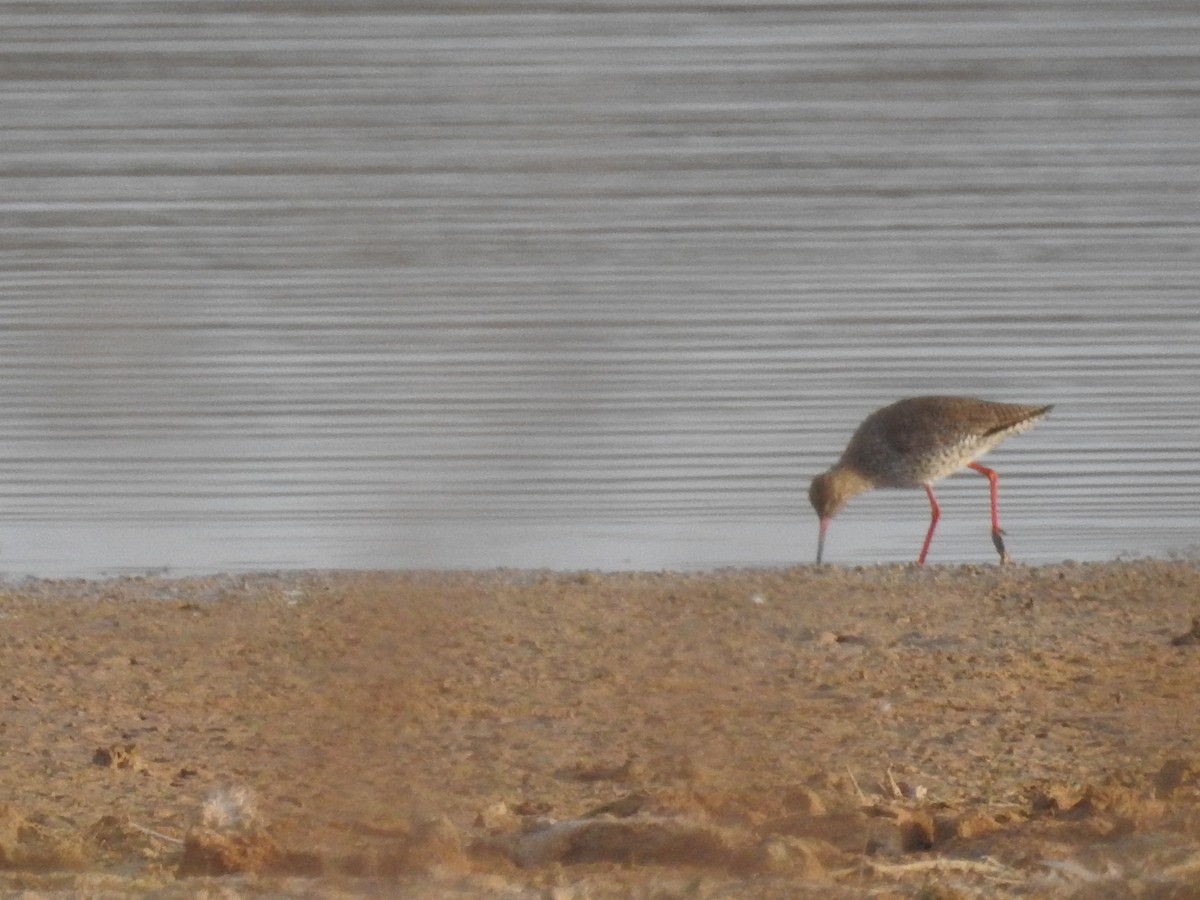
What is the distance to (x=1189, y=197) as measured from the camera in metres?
1.16

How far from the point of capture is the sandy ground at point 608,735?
2.03m

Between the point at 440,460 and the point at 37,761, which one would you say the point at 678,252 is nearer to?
the point at 440,460

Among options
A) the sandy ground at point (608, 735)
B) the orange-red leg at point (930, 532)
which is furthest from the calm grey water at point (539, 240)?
the orange-red leg at point (930, 532)

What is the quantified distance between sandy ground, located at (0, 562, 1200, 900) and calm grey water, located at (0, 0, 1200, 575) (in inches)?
12.5

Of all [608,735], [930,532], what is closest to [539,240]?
[608,735]

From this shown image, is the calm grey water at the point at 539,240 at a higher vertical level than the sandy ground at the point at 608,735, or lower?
higher

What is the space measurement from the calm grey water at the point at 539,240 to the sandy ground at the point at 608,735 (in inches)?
12.5

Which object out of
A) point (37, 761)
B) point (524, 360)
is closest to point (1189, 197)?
point (524, 360)

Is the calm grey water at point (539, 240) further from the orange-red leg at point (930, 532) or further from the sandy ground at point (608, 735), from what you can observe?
the orange-red leg at point (930, 532)

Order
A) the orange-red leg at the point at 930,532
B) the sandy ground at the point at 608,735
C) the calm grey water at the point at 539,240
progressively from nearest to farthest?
the calm grey water at the point at 539,240, the sandy ground at the point at 608,735, the orange-red leg at the point at 930,532

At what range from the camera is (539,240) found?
1.11 metres

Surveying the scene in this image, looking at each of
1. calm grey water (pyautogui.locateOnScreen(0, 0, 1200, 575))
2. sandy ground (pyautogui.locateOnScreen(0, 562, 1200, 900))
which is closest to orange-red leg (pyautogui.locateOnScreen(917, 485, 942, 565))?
sandy ground (pyautogui.locateOnScreen(0, 562, 1200, 900))

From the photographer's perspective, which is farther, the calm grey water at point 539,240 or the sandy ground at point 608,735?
the sandy ground at point 608,735

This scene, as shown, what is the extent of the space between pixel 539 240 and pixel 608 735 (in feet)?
8.26
